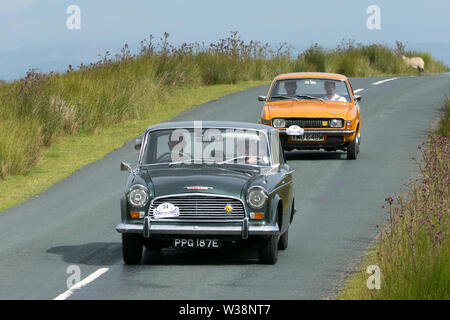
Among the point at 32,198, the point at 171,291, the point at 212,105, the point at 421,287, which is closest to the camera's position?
the point at 421,287

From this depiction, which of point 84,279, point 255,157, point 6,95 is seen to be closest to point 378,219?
point 255,157

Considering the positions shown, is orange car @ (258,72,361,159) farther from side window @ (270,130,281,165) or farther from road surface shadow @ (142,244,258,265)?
road surface shadow @ (142,244,258,265)

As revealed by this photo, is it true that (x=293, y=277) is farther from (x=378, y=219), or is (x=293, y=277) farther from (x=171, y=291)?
(x=378, y=219)

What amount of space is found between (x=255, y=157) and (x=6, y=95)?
16.1 metres

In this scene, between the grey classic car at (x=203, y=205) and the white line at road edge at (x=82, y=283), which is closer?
the white line at road edge at (x=82, y=283)

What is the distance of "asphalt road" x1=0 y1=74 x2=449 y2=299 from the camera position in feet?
36.9

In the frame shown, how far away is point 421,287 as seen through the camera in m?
9.73

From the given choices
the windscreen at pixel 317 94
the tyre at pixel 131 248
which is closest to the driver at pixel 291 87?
the windscreen at pixel 317 94

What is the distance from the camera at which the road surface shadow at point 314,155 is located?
2401cm

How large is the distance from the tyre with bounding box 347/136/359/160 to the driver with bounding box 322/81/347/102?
3.40 ft

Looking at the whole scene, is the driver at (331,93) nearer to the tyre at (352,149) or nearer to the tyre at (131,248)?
the tyre at (352,149)

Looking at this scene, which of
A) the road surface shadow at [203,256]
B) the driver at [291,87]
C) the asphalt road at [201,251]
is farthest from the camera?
the driver at [291,87]

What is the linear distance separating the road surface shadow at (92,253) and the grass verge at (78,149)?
4.93 meters

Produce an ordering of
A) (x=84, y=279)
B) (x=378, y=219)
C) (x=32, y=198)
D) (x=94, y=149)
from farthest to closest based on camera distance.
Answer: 1. (x=94, y=149)
2. (x=32, y=198)
3. (x=378, y=219)
4. (x=84, y=279)
